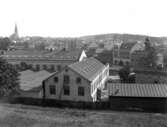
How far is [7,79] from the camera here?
18609 mm

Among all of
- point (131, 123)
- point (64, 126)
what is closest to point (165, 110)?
point (131, 123)

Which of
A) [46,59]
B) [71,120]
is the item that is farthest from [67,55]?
[71,120]

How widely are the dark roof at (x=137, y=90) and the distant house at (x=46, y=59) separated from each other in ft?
65.8

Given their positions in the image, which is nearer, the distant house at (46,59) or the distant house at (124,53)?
the distant house at (46,59)

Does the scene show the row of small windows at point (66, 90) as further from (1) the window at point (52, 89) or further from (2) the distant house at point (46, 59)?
(2) the distant house at point (46, 59)

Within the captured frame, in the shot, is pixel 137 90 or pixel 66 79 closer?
pixel 137 90

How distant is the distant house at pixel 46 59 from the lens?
39.2 m

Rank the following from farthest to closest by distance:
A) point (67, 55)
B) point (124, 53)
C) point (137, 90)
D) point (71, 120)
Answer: point (124, 53)
point (67, 55)
point (137, 90)
point (71, 120)

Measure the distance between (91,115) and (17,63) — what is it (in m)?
32.2

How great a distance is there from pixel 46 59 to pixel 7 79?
21.8 m

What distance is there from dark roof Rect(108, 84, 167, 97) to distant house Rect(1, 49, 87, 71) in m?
20.1

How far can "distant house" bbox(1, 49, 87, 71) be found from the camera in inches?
1541

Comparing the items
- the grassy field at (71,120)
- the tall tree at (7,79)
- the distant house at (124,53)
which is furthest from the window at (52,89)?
the distant house at (124,53)

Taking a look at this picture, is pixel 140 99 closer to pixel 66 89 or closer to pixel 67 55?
pixel 66 89
